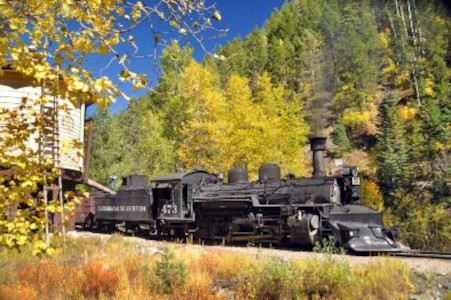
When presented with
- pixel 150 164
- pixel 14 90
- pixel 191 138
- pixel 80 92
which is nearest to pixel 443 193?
pixel 191 138

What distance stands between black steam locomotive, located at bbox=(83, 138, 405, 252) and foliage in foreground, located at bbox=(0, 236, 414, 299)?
348 centimetres

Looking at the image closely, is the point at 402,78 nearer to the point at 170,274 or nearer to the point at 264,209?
the point at 264,209

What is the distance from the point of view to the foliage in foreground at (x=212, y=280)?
28.3 ft

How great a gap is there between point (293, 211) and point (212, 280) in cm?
550

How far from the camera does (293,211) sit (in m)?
14.8

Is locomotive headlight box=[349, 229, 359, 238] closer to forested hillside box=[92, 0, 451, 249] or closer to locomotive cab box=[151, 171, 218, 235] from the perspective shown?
forested hillside box=[92, 0, 451, 249]

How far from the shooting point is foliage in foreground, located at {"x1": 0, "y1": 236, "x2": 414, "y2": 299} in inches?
340

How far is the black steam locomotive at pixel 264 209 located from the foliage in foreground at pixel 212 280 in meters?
3.48

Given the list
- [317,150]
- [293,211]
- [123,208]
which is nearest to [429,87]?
[317,150]

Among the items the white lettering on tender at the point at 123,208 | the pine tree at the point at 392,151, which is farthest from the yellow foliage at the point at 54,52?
the pine tree at the point at 392,151

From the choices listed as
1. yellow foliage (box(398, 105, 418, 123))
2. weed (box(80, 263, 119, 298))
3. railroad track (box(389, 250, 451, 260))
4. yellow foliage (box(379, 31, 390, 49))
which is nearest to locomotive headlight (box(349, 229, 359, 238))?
railroad track (box(389, 250, 451, 260))

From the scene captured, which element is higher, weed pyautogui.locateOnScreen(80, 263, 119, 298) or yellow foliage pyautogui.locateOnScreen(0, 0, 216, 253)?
yellow foliage pyautogui.locateOnScreen(0, 0, 216, 253)

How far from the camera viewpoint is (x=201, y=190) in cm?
1886

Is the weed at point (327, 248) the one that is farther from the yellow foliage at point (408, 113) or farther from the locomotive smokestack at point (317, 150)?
the yellow foliage at point (408, 113)
